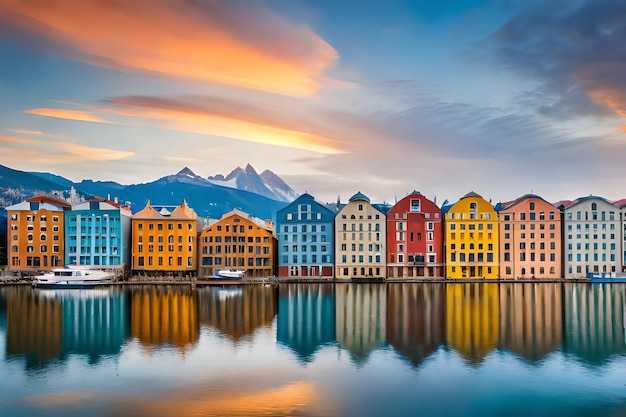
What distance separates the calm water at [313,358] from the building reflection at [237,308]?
15cm

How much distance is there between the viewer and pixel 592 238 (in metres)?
66.5

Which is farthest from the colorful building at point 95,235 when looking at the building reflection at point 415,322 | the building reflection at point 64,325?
the building reflection at point 415,322

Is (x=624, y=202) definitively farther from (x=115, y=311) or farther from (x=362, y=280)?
(x=115, y=311)

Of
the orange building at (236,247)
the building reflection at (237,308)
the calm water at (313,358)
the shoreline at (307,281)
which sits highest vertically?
the orange building at (236,247)

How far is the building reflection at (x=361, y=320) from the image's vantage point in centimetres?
2814

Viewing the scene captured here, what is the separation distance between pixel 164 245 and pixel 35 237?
13.2 metres

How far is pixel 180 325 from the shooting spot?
34.0m

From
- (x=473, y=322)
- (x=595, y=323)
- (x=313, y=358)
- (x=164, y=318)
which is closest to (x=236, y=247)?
(x=164, y=318)

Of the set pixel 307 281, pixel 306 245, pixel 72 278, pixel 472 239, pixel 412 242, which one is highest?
pixel 472 239

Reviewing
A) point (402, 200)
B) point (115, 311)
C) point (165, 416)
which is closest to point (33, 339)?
point (115, 311)

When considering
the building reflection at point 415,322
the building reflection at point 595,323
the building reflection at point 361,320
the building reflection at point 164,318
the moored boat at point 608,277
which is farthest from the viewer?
the moored boat at point 608,277

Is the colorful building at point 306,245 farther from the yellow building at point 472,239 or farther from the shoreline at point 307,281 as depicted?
the yellow building at point 472,239

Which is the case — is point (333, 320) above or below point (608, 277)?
below

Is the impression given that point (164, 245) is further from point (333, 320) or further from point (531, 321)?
point (531, 321)
